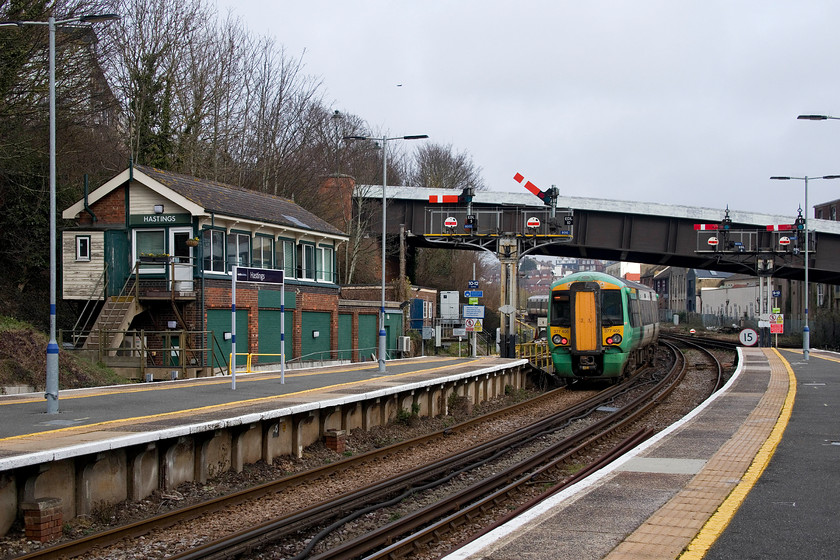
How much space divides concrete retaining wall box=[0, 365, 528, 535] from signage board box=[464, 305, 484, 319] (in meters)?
9.30

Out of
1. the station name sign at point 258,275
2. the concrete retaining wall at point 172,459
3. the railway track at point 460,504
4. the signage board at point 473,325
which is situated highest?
the station name sign at point 258,275

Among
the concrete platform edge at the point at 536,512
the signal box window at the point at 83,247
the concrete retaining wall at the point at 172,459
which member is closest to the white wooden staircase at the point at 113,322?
the signal box window at the point at 83,247

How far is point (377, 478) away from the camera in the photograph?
12773mm

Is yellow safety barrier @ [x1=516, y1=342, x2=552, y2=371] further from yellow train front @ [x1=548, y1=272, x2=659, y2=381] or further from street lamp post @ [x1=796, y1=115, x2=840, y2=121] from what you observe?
street lamp post @ [x1=796, y1=115, x2=840, y2=121]

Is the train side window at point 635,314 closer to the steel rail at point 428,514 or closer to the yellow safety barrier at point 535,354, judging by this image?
the yellow safety barrier at point 535,354

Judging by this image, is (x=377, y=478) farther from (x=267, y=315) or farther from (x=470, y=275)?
(x=470, y=275)

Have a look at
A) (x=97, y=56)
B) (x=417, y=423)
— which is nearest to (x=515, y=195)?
(x=97, y=56)

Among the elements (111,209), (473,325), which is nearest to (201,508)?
(111,209)

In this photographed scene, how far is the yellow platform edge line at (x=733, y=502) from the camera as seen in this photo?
22.0 feet

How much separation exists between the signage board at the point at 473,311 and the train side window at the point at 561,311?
235 centimetres

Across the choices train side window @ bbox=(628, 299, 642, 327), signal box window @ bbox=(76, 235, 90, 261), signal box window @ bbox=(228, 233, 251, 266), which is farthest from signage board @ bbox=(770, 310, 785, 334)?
signal box window @ bbox=(76, 235, 90, 261)

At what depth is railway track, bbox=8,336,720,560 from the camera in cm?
852

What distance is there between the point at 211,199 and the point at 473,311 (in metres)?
8.93

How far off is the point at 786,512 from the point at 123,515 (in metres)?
7.36
